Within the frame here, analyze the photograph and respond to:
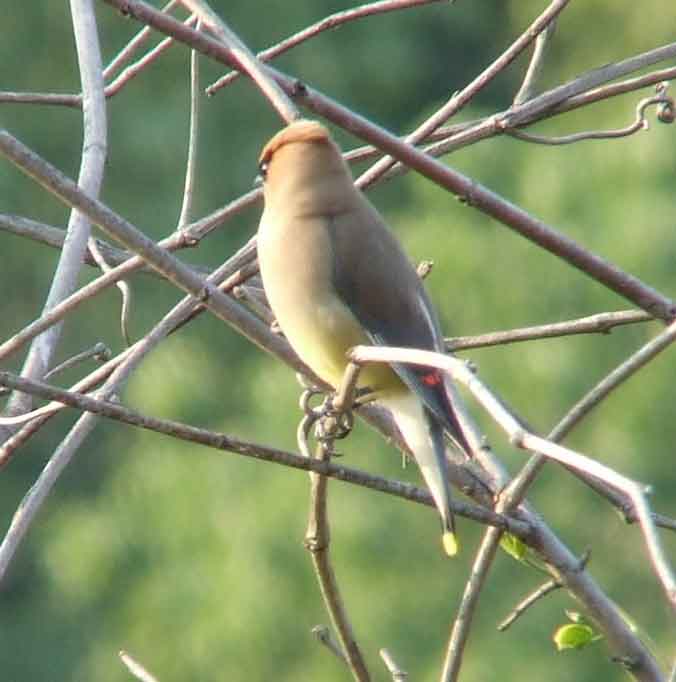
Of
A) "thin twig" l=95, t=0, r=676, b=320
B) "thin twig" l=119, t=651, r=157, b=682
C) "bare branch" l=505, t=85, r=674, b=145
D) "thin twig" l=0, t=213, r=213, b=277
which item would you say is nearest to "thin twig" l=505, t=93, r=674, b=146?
"bare branch" l=505, t=85, r=674, b=145

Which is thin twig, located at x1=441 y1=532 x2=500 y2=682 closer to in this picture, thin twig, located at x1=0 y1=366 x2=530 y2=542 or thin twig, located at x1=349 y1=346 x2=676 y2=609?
thin twig, located at x1=0 y1=366 x2=530 y2=542

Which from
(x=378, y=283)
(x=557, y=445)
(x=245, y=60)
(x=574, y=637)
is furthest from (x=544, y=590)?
(x=378, y=283)

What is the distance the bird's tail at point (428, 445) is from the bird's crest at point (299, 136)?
454 millimetres

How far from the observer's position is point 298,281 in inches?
148

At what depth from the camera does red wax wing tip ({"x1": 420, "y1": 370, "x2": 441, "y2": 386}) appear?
3.49 m

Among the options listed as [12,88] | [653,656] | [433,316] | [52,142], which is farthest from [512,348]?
[653,656]

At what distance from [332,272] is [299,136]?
23cm

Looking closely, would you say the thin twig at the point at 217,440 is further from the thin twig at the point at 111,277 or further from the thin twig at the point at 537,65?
the thin twig at the point at 537,65

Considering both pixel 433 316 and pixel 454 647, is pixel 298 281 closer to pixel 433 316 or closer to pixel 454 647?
pixel 433 316

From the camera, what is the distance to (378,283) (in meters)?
3.84

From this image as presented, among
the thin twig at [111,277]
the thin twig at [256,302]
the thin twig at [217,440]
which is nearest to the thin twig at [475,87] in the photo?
the thin twig at [111,277]

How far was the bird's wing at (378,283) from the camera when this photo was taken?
377cm

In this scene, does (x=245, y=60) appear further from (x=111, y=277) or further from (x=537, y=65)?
(x=537, y=65)

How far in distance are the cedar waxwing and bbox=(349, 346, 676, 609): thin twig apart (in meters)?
1.13
